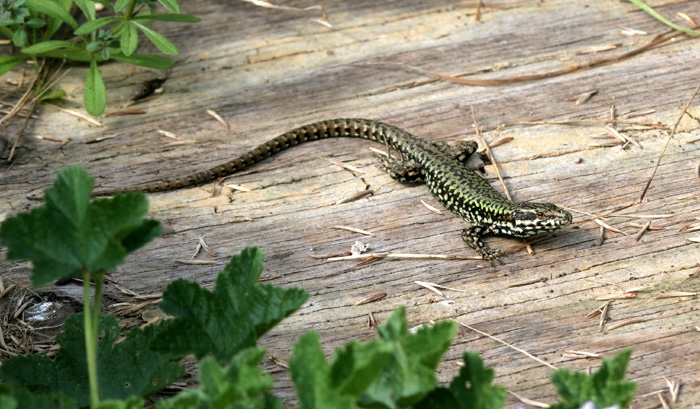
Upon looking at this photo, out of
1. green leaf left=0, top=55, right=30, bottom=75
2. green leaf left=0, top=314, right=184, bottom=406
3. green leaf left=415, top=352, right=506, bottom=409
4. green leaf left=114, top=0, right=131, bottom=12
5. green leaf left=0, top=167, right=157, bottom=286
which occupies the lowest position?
green leaf left=0, top=314, right=184, bottom=406

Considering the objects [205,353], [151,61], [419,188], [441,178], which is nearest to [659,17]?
[441,178]

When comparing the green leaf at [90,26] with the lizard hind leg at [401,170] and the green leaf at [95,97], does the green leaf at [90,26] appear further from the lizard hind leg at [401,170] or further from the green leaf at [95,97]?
the lizard hind leg at [401,170]

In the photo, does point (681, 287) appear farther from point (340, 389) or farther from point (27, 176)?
point (27, 176)

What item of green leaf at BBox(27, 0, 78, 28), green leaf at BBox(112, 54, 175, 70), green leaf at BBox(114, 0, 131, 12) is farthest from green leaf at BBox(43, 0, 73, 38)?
green leaf at BBox(114, 0, 131, 12)

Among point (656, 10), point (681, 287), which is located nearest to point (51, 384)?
point (681, 287)

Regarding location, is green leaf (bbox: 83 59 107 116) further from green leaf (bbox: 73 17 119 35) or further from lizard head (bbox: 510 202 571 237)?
lizard head (bbox: 510 202 571 237)

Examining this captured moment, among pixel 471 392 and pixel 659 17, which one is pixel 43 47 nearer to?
pixel 471 392
